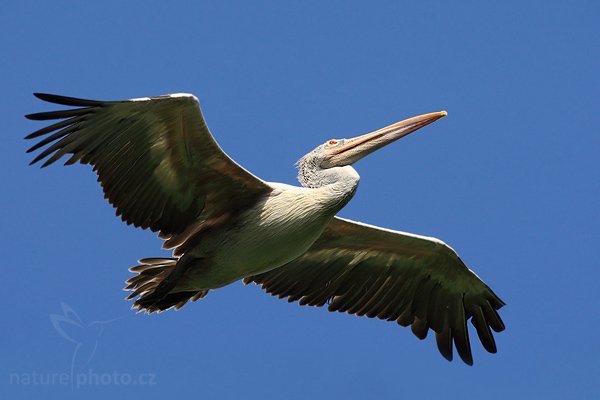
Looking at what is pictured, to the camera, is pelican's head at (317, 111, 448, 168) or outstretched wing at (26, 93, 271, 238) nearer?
outstretched wing at (26, 93, 271, 238)

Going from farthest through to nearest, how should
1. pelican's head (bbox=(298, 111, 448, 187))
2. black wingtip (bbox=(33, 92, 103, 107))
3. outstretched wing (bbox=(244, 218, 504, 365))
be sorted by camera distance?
outstretched wing (bbox=(244, 218, 504, 365))
pelican's head (bbox=(298, 111, 448, 187))
black wingtip (bbox=(33, 92, 103, 107))

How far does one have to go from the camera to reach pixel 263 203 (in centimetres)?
1194

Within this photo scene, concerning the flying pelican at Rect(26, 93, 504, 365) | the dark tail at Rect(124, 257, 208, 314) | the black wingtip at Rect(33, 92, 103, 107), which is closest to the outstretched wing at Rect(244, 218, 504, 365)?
the flying pelican at Rect(26, 93, 504, 365)

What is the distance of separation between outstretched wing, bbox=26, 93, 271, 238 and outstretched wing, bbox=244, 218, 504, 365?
1.34m

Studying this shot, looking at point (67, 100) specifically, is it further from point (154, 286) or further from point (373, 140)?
point (373, 140)

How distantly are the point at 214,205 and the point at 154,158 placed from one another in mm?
777

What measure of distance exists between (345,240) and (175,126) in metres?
2.55

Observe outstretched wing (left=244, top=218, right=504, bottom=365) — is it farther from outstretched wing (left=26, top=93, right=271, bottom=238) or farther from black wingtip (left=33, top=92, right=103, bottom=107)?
black wingtip (left=33, top=92, right=103, bottom=107)

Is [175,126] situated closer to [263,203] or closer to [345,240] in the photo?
[263,203]

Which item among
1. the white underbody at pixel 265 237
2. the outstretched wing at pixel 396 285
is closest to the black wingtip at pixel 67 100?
the white underbody at pixel 265 237

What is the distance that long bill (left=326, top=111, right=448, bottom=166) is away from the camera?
1224 centimetres

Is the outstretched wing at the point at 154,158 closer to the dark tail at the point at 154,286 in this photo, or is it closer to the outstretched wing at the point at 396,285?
the dark tail at the point at 154,286

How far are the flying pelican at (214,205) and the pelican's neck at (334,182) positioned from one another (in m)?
0.01

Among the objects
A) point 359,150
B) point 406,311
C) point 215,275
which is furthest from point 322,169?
point 406,311
